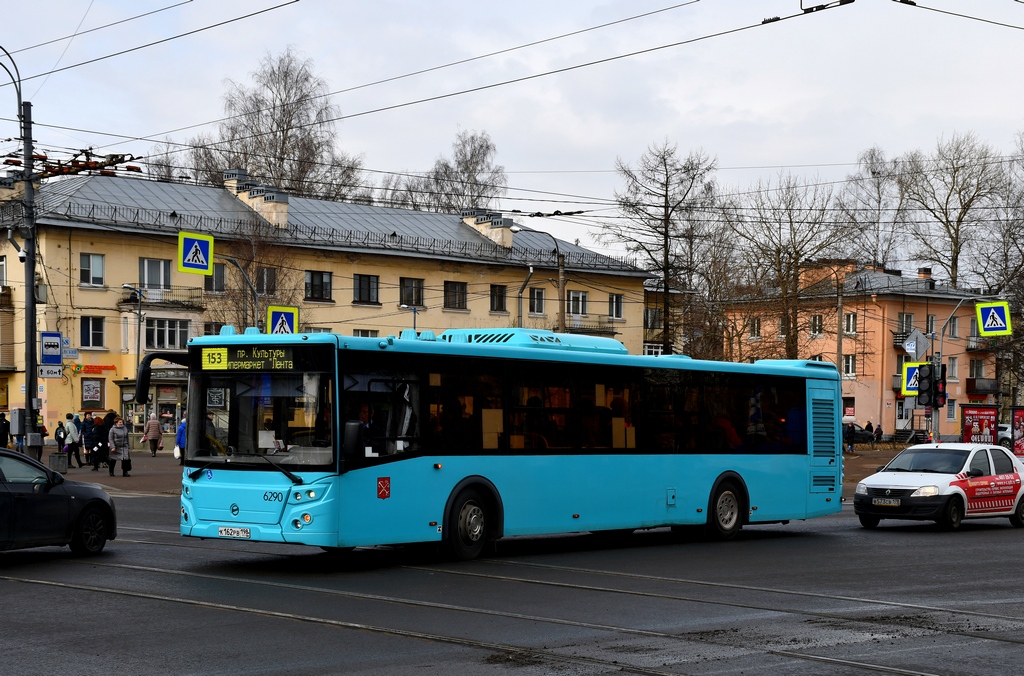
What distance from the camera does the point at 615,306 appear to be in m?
78.2

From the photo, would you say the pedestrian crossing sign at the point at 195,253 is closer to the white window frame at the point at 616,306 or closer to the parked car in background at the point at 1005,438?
the parked car in background at the point at 1005,438

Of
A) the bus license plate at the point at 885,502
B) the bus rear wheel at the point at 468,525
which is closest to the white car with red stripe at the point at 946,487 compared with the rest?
the bus license plate at the point at 885,502

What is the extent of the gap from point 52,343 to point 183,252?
3871 mm

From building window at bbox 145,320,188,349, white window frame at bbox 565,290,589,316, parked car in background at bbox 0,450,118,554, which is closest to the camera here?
parked car in background at bbox 0,450,118,554

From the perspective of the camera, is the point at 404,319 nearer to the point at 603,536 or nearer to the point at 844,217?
the point at 844,217

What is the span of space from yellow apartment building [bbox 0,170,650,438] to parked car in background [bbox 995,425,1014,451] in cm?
1912

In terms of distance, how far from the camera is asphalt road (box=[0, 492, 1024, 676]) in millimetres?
8805

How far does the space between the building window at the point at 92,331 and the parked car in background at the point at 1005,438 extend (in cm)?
4095

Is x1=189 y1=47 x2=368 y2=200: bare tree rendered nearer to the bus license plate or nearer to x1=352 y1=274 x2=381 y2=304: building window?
x1=352 y1=274 x2=381 y2=304: building window

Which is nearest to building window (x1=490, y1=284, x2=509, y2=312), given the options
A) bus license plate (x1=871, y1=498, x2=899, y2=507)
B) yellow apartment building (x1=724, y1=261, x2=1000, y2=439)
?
yellow apartment building (x1=724, y1=261, x2=1000, y2=439)

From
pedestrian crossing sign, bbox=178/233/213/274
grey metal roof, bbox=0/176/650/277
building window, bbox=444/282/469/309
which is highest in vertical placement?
grey metal roof, bbox=0/176/650/277

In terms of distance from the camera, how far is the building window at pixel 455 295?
236ft

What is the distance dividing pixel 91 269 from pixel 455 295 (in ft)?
66.2

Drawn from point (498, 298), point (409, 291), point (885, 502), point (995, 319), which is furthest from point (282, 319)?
point (498, 298)
